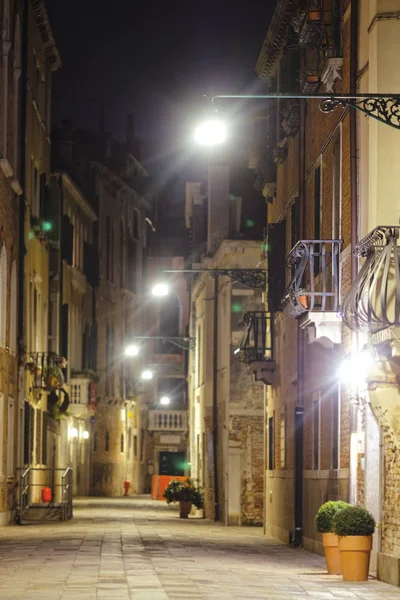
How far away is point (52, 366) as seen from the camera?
38.7m

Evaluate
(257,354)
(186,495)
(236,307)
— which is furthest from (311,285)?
(186,495)

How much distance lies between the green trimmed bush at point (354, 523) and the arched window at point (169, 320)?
55895 millimetres

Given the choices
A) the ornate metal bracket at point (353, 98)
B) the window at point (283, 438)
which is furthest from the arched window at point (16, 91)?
the ornate metal bracket at point (353, 98)

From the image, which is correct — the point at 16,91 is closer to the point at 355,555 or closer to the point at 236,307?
the point at 236,307

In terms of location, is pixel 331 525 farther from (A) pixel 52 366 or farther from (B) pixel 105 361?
(B) pixel 105 361

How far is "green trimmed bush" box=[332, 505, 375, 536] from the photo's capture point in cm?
1572

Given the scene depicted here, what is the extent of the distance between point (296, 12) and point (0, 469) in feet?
40.5

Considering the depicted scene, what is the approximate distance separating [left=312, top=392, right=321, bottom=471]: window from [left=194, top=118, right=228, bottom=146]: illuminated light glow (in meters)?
8.75

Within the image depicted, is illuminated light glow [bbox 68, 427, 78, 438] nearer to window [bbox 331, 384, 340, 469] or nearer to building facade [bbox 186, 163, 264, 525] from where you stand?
building facade [bbox 186, 163, 264, 525]

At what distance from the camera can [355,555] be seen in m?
15.9

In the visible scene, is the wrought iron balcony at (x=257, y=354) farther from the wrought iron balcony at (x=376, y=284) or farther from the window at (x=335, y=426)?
the wrought iron balcony at (x=376, y=284)

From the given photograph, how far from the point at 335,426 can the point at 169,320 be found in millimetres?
51730

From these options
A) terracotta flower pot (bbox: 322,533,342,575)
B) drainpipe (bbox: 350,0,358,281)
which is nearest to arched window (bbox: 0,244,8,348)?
drainpipe (bbox: 350,0,358,281)

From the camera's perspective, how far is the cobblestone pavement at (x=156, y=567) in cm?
1410
